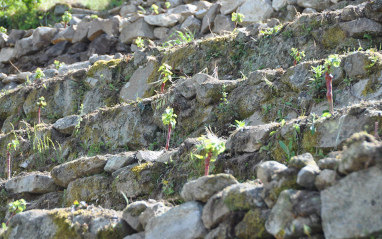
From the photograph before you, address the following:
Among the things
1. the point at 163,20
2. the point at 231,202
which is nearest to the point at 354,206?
the point at 231,202

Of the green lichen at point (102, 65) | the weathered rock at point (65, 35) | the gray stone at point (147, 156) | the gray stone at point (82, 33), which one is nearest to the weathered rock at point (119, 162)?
the gray stone at point (147, 156)

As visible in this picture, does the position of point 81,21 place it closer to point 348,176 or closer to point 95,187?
point 95,187

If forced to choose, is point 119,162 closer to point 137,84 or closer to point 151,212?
point 151,212

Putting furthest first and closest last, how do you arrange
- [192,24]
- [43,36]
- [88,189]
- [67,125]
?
[43,36]
[192,24]
[67,125]
[88,189]

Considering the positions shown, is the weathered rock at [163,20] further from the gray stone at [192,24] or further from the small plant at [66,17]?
the small plant at [66,17]

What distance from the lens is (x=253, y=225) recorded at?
311 centimetres

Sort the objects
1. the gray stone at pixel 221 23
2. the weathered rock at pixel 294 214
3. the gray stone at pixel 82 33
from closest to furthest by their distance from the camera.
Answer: the weathered rock at pixel 294 214 < the gray stone at pixel 221 23 < the gray stone at pixel 82 33

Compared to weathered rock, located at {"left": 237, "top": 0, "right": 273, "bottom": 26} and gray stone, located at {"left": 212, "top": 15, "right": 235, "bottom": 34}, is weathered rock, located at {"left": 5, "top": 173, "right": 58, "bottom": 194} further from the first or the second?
weathered rock, located at {"left": 237, "top": 0, "right": 273, "bottom": 26}

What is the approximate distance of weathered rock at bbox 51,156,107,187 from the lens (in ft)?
18.5

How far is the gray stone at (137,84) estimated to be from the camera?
7.88 meters

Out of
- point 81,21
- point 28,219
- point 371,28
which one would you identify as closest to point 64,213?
point 28,219

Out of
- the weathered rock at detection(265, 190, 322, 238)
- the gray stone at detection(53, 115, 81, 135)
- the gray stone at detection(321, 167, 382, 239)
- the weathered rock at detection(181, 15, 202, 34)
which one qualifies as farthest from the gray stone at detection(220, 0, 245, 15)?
the gray stone at detection(321, 167, 382, 239)

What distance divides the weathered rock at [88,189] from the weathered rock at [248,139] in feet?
5.01

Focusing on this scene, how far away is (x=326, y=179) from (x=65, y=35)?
11.6 metres
